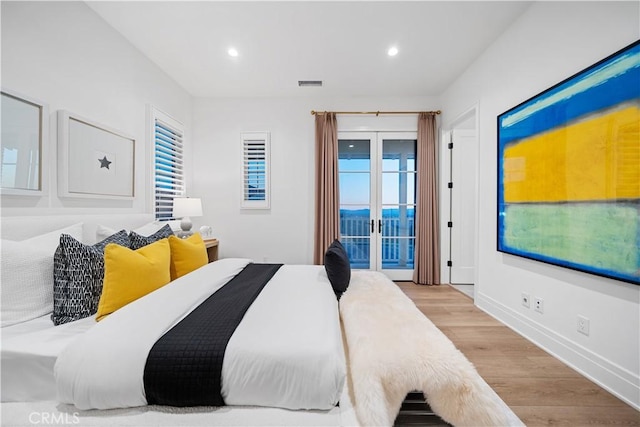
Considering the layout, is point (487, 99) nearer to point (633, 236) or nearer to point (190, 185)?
point (633, 236)

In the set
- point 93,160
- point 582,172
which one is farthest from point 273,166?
point 582,172

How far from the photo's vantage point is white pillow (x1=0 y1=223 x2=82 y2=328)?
1267 millimetres

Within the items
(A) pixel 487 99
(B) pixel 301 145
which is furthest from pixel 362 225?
(A) pixel 487 99

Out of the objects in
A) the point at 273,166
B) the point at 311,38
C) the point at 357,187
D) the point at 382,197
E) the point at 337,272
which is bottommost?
the point at 337,272

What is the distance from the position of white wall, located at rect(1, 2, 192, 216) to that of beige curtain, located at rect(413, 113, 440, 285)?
11.8 feet

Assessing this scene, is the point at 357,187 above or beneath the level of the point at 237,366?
above

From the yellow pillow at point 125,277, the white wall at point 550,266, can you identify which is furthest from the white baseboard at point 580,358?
the yellow pillow at point 125,277

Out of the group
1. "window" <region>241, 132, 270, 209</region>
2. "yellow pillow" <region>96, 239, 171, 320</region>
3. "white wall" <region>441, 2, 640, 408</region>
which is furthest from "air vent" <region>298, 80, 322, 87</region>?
Result: "yellow pillow" <region>96, 239, 171, 320</region>

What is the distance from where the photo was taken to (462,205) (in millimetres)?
3793

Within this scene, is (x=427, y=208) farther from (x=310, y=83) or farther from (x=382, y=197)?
(x=310, y=83)

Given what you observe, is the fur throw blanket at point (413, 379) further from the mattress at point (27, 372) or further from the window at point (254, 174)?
the window at point (254, 174)

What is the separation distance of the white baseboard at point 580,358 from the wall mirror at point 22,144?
3.89 meters

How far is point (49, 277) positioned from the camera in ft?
4.57

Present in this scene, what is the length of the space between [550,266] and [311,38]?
2948 mm
